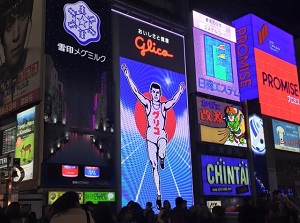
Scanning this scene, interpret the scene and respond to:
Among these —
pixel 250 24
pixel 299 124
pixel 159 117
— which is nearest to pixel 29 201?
pixel 159 117

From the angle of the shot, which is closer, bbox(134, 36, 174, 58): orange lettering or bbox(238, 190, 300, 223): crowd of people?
bbox(238, 190, 300, 223): crowd of people

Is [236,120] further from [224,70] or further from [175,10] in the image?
[175,10]

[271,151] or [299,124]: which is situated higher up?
[299,124]

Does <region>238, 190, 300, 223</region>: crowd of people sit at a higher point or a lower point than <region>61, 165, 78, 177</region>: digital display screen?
lower

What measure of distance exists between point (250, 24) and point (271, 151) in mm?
6567

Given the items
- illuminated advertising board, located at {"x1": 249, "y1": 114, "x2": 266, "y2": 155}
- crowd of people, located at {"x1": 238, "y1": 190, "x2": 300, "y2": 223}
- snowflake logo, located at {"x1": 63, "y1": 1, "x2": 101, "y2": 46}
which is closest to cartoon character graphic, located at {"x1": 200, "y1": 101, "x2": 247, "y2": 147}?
illuminated advertising board, located at {"x1": 249, "y1": 114, "x2": 266, "y2": 155}

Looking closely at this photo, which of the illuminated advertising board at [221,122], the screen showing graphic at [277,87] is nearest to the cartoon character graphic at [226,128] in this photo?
the illuminated advertising board at [221,122]

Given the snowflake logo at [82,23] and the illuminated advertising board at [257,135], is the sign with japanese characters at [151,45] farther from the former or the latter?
the illuminated advertising board at [257,135]

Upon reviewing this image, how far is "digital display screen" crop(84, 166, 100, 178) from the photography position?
12.1 meters

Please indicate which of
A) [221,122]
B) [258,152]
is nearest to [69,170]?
[221,122]

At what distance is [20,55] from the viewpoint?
1334 cm

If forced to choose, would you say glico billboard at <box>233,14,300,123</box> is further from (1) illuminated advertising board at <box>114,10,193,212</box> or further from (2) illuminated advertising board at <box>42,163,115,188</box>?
(2) illuminated advertising board at <box>42,163,115,188</box>

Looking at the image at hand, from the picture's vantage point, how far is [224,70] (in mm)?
18484

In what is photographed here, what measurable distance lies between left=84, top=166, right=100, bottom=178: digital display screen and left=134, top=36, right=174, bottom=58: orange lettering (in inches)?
199
